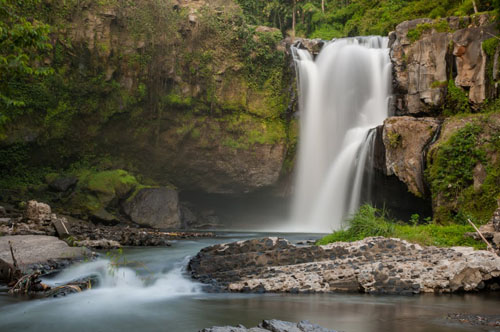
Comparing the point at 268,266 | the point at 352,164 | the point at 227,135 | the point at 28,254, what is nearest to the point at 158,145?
the point at 227,135

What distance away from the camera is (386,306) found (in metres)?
6.42

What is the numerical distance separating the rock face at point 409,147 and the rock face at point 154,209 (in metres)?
9.61

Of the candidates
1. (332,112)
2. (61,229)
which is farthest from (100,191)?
(332,112)

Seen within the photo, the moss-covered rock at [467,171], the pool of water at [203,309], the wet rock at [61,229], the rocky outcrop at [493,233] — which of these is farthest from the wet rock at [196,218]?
the rocky outcrop at [493,233]

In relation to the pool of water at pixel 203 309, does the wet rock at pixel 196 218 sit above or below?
below

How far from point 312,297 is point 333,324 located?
1573mm

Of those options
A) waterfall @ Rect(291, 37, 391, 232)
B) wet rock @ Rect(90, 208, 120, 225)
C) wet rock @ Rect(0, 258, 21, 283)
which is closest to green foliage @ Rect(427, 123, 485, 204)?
waterfall @ Rect(291, 37, 391, 232)

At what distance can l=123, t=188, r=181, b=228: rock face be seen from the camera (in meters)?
18.7

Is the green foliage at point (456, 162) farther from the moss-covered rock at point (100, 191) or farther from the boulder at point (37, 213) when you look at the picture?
the moss-covered rock at point (100, 191)

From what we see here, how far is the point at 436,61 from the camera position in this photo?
54.9 ft

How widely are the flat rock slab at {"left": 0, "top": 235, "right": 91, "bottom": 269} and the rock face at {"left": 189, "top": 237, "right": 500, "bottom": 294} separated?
293cm

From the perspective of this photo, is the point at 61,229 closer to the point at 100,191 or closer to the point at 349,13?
the point at 100,191

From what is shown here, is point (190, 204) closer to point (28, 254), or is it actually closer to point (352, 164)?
point (352, 164)

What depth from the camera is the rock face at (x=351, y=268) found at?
24.2 feet
